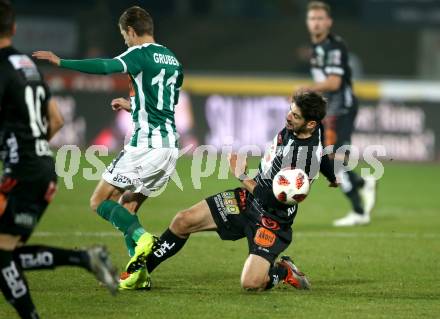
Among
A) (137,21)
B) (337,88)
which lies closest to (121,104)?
(137,21)

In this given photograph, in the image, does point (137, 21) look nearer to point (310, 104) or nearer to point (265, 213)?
point (310, 104)

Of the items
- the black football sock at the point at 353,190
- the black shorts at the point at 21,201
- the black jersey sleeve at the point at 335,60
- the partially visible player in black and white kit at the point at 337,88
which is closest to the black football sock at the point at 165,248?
the black shorts at the point at 21,201

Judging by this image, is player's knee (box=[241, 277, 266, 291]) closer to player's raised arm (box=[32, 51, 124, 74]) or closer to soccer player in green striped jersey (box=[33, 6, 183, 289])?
soccer player in green striped jersey (box=[33, 6, 183, 289])

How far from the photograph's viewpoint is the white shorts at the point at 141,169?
323 inches

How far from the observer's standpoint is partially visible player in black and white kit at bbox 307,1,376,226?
1254 cm

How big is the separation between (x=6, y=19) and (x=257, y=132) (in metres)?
13.9

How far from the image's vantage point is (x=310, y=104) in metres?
7.77

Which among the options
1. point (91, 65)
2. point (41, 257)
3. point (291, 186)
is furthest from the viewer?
point (291, 186)

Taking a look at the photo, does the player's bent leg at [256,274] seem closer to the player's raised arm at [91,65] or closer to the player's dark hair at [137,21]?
the player's raised arm at [91,65]

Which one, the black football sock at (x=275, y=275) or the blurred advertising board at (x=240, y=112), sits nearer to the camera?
the black football sock at (x=275, y=275)

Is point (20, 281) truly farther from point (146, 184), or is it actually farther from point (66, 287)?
point (146, 184)

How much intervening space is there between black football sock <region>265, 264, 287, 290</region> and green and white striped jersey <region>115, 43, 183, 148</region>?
4.48 feet

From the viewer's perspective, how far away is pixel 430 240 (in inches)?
445

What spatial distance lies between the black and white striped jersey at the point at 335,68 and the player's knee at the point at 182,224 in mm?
4954
